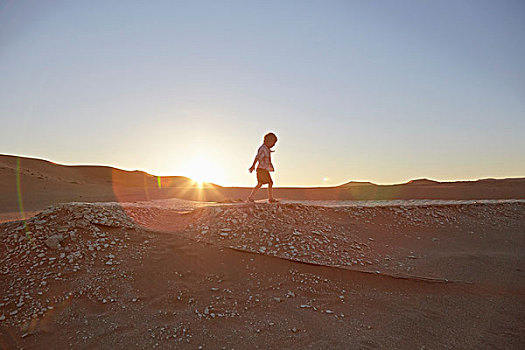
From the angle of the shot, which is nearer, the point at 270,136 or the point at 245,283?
the point at 245,283

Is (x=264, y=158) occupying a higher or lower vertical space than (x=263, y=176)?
higher

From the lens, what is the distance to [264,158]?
7508mm

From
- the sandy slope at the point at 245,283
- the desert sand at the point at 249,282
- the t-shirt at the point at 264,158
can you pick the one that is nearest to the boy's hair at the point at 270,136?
the t-shirt at the point at 264,158

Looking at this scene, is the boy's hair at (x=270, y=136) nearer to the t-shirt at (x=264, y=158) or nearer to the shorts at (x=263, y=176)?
the t-shirt at (x=264, y=158)

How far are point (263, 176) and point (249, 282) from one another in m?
3.46

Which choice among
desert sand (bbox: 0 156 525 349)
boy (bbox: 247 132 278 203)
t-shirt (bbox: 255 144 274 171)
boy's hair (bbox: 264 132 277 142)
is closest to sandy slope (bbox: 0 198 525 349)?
desert sand (bbox: 0 156 525 349)

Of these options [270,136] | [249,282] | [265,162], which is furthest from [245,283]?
[270,136]

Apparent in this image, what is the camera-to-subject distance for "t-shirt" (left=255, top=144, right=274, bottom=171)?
295 inches

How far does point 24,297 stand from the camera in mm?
3773

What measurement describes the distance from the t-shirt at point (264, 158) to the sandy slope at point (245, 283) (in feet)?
4.63

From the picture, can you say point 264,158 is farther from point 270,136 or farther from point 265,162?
point 270,136

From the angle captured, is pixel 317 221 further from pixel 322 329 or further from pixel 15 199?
pixel 15 199

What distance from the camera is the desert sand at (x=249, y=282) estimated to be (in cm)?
344

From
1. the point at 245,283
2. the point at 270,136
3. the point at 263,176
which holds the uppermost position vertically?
the point at 270,136
